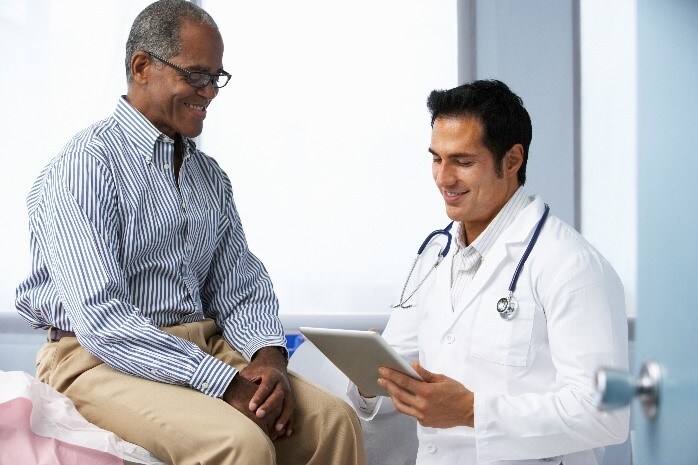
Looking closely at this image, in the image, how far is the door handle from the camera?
76 centimetres

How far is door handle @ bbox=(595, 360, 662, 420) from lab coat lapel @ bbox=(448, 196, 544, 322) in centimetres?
106

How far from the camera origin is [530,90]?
3.56 m

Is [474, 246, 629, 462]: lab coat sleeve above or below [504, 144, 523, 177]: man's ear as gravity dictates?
below

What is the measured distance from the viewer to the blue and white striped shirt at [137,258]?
6.04 ft

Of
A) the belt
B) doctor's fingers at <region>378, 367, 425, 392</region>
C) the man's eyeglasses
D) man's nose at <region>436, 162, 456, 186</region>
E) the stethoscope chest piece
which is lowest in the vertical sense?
doctor's fingers at <region>378, 367, 425, 392</region>

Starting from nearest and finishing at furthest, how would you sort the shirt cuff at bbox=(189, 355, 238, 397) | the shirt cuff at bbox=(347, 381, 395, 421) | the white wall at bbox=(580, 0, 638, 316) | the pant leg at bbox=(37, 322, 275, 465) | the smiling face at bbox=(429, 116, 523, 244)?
1. the pant leg at bbox=(37, 322, 275, 465)
2. the shirt cuff at bbox=(189, 355, 238, 397)
3. the smiling face at bbox=(429, 116, 523, 244)
4. the shirt cuff at bbox=(347, 381, 395, 421)
5. the white wall at bbox=(580, 0, 638, 316)

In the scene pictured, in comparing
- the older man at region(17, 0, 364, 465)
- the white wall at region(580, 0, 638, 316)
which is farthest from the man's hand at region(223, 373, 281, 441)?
the white wall at region(580, 0, 638, 316)

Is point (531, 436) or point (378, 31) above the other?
point (378, 31)

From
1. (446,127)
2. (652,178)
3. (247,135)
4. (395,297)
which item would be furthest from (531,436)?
(247,135)

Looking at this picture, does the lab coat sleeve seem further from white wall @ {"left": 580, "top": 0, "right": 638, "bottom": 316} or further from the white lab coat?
white wall @ {"left": 580, "top": 0, "right": 638, "bottom": 316}

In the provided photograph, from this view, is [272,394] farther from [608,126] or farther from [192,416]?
[608,126]

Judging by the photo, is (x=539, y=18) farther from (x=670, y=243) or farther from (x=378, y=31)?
(x=670, y=243)

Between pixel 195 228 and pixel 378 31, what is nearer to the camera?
pixel 195 228

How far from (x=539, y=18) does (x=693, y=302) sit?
3.04 metres
